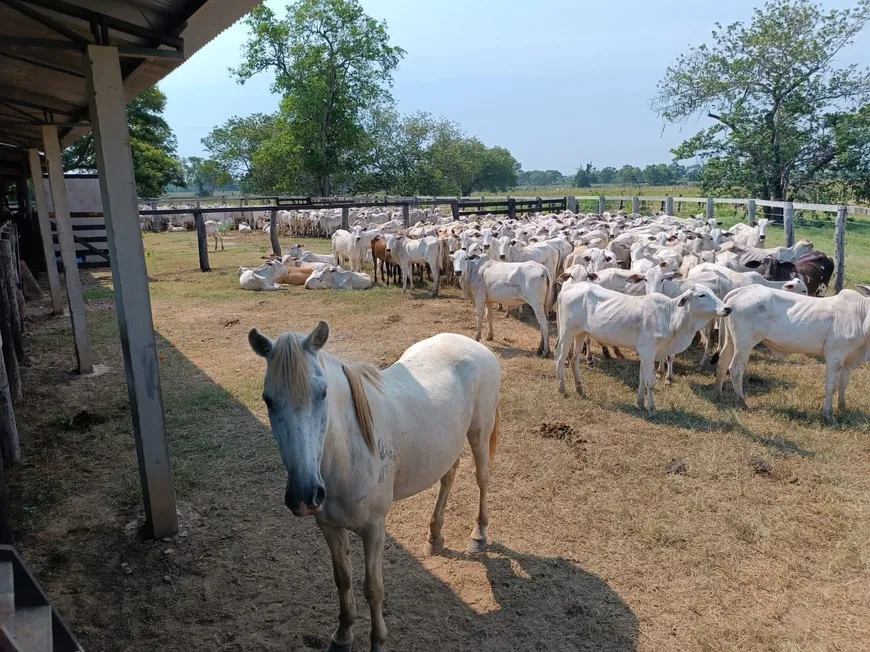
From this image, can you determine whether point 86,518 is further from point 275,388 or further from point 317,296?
point 317,296

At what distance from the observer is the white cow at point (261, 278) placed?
1616cm

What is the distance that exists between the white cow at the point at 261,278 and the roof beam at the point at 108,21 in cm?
1183

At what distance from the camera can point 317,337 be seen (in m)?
2.89

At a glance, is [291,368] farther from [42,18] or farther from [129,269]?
[42,18]

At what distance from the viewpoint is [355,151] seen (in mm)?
45031

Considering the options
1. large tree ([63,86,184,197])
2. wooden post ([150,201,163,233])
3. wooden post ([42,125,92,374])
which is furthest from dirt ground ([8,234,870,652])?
large tree ([63,86,184,197])

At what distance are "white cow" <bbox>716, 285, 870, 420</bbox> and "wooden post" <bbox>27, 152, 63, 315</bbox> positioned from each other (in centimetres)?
1167

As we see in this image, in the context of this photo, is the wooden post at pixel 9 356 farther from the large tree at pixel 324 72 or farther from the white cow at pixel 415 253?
the large tree at pixel 324 72

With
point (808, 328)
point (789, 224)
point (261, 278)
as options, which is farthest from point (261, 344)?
point (789, 224)

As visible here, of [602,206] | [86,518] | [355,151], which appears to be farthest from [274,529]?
[355,151]

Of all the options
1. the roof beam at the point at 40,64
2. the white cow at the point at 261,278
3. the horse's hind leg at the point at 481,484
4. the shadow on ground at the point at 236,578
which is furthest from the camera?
the white cow at the point at 261,278

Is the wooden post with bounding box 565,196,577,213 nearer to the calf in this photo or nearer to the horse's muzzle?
the calf

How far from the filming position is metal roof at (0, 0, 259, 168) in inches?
163

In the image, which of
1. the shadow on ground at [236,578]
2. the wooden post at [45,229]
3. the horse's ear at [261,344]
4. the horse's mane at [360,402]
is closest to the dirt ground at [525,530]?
the shadow on ground at [236,578]
